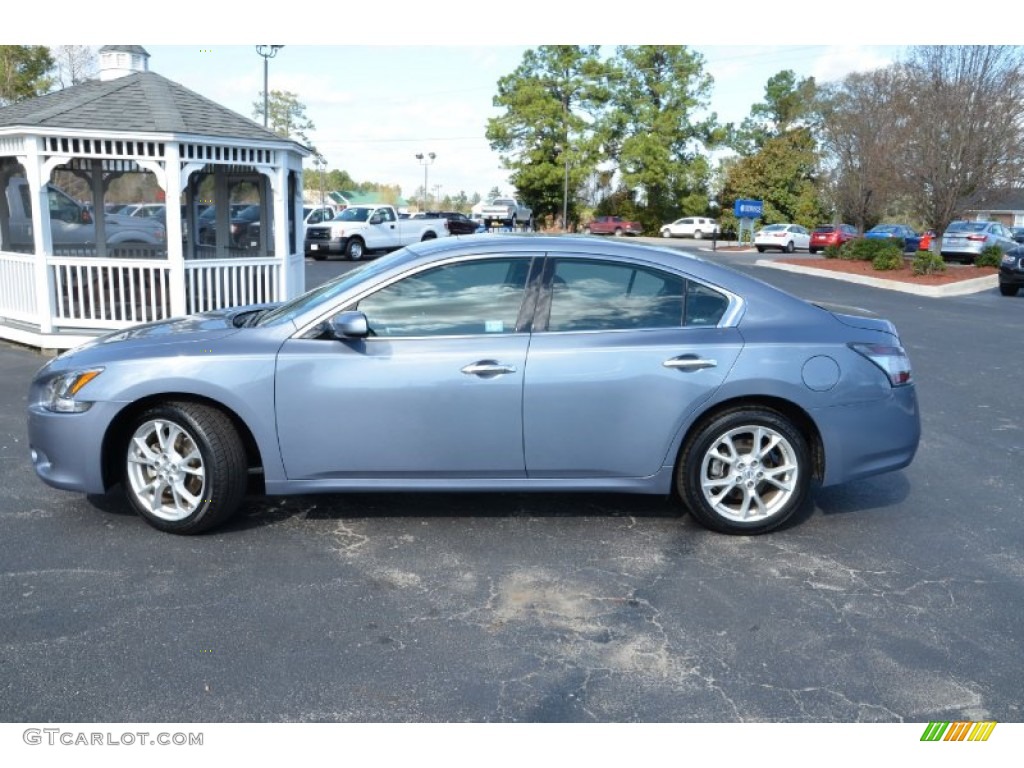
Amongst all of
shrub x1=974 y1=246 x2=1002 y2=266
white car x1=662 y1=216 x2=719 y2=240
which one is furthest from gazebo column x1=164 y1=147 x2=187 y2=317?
white car x1=662 y1=216 x2=719 y2=240

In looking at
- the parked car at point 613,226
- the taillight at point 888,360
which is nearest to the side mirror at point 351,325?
the taillight at point 888,360

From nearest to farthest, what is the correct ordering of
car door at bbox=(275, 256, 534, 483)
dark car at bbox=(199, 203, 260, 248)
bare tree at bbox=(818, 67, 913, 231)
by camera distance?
car door at bbox=(275, 256, 534, 483)
dark car at bbox=(199, 203, 260, 248)
bare tree at bbox=(818, 67, 913, 231)

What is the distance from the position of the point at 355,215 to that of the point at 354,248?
1.37 metres

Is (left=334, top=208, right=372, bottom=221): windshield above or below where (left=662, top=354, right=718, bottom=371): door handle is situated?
above

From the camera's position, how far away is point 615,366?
184 inches

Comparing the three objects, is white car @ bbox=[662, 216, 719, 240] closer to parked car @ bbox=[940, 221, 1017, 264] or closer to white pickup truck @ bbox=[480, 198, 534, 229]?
white pickup truck @ bbox=[480, 198, 534, 229]

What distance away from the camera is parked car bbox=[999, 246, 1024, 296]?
20.5 meters

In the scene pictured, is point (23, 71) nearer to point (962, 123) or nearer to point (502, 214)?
point (502, 214)

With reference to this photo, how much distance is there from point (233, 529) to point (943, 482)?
4643 millimetres

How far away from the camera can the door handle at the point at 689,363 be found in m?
4.70

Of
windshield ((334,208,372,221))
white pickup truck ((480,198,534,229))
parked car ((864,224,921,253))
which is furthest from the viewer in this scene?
white pickup truck ((480,198,534,229))

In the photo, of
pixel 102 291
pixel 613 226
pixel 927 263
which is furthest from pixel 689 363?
pixel 613 226

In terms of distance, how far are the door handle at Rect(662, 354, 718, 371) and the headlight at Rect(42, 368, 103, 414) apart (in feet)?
9.92

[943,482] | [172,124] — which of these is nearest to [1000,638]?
[943,482]
